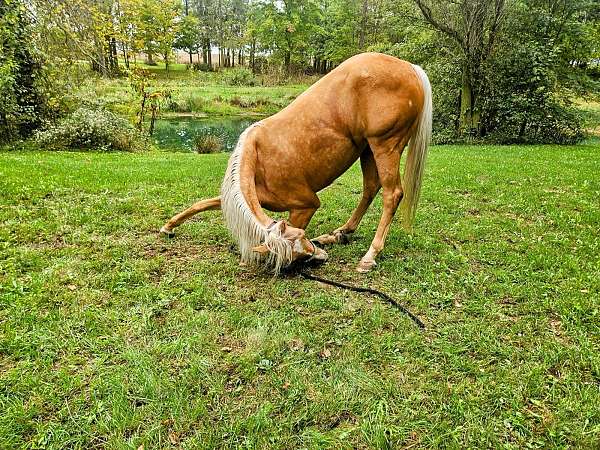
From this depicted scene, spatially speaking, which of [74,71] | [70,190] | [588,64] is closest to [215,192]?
[70,190]

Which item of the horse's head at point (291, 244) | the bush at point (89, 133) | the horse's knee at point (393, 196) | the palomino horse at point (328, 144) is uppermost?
the palomino horse at point (328, 144)

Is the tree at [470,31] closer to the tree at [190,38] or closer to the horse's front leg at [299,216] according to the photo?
the horse's front leg at [299,216]

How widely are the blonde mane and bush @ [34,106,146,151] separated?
34.9 feet

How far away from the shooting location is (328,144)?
13.4ft

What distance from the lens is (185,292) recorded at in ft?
11.7

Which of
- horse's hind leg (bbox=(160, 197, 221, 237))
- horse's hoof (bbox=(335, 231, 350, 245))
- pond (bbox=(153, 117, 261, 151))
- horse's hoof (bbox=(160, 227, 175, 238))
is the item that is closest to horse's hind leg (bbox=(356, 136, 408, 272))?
horse's hoof (bbox=(335, 231, 350, 245))

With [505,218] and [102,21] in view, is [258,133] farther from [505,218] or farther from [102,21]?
[102,21]

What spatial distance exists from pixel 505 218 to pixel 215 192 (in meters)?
4.60

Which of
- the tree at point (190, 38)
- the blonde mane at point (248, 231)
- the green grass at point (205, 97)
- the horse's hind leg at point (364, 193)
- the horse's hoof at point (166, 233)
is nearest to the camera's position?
the blonde mane at point (248, 231)

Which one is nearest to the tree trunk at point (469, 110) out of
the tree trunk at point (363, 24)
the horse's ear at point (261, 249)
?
the horse's ear at point (261, 249)

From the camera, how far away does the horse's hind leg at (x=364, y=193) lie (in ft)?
15.3

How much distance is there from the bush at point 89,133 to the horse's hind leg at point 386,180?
11198 millimetres

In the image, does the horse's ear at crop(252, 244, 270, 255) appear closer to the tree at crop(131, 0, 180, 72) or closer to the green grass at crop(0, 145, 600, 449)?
the green grass at crop(0, 145, 600, 449)

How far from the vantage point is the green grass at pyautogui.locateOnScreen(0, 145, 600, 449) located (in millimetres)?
2188
